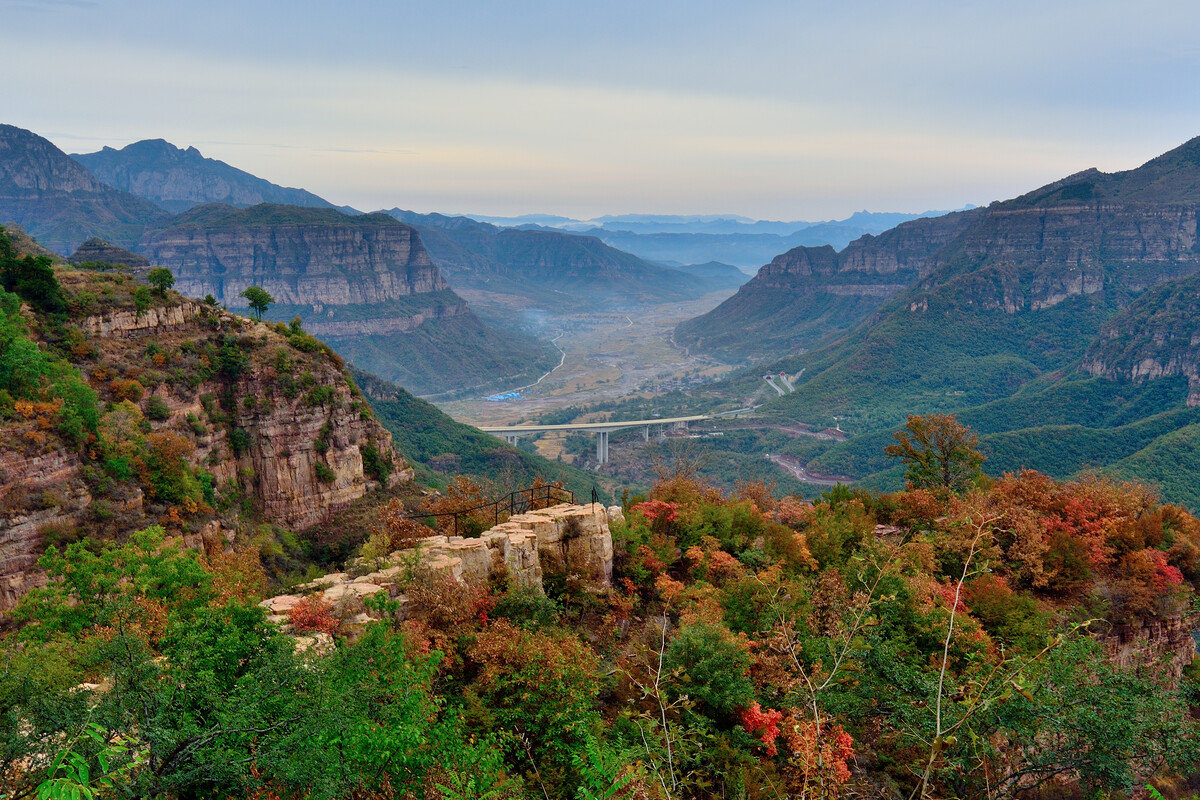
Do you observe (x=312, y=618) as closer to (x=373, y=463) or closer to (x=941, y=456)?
(x=941, y=456)

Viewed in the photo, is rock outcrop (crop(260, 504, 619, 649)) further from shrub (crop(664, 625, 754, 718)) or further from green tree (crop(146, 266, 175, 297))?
green tree (crop(146, 266, 175, 297))

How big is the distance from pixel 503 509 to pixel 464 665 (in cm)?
1326

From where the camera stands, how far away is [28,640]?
17.8 m

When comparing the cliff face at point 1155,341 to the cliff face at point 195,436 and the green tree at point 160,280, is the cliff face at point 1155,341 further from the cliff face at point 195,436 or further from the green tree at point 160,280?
the green tree at point 160,280

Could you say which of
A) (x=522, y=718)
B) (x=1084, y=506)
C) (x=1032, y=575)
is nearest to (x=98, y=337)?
(x=522, y=718)

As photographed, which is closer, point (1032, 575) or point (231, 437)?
point (1032, 575)

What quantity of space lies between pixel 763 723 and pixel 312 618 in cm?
1230

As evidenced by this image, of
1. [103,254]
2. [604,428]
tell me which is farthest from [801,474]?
[103,254]

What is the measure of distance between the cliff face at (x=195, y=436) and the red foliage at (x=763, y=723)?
3014cm

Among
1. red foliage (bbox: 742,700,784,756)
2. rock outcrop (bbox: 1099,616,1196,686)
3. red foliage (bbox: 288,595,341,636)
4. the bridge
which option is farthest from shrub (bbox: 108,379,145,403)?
the bridge

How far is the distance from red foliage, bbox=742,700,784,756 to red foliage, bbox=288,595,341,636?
11352 millimetres

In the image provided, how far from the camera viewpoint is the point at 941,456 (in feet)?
131

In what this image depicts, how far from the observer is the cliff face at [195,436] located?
32344mm

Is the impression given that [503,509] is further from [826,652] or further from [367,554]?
[826,652]
